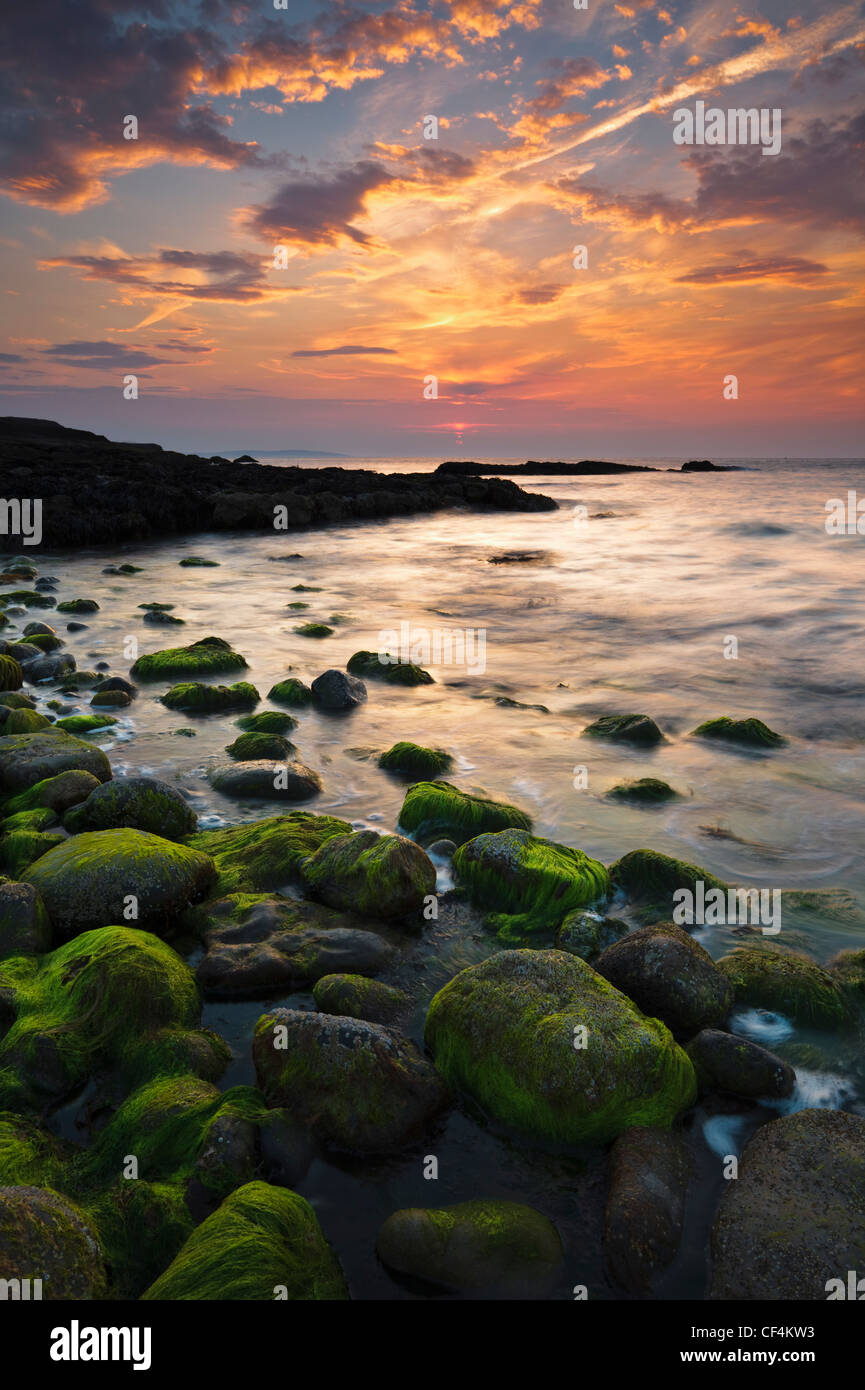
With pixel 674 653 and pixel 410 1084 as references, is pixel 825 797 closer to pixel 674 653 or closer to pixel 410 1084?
pixel 410 1084

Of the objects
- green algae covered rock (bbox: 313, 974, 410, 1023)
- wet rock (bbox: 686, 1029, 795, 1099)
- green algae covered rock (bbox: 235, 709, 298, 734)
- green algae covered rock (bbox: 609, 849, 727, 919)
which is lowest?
wet rock (bbox: 686, 1029, 795, 1099)

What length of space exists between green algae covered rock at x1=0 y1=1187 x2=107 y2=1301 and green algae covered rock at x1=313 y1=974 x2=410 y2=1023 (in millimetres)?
1488

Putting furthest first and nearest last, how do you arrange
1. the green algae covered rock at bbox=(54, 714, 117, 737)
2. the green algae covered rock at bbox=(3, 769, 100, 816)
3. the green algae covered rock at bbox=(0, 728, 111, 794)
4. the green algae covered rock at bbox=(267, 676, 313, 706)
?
the green algae covered rock at bbox=(267, 676, 313, 706)
the green algae covered rock at bbox=(54, 714, 117, 737)
the green algae covered rock at bbox=(0, 728, 111, 794)
the green algae covered rock at bbox=(3, 769, 100, 816)

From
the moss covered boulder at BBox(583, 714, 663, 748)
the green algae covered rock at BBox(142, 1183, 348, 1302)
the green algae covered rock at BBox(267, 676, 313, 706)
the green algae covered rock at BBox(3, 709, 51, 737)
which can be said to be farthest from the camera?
the green algae covered rock at BBox(267, 676, 313, 706)

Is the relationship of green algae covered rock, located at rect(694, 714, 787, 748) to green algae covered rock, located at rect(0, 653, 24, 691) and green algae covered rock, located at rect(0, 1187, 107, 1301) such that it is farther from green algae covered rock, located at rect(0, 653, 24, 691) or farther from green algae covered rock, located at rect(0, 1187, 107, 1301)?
green algae covered rock, located at rect(0, 653, 24, 691)

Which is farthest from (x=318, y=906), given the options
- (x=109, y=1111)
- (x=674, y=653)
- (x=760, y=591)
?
(x=760, y=591)

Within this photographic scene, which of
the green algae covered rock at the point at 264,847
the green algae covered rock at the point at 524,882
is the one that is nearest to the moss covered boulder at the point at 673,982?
the green algae covered rock at the point at 524,882

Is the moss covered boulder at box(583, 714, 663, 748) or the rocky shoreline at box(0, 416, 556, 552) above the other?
the rocky shoreline at box(0, 416, 556, 552)

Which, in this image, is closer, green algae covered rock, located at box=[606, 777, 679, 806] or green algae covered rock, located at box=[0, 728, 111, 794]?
green algae covered rock, located at box=[0, 728, 111, 794]

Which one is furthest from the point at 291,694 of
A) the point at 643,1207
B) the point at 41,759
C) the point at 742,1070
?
the point at 643,1207

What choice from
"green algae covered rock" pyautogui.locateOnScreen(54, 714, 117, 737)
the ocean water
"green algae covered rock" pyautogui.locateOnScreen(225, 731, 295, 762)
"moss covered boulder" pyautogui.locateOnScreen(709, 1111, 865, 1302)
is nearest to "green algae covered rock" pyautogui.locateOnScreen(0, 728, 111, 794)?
the ocean water

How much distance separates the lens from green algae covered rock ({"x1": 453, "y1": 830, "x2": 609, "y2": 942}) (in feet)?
16.6

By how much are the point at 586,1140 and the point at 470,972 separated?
36.9 inches

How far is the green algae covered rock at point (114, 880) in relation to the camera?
15.0 feet
